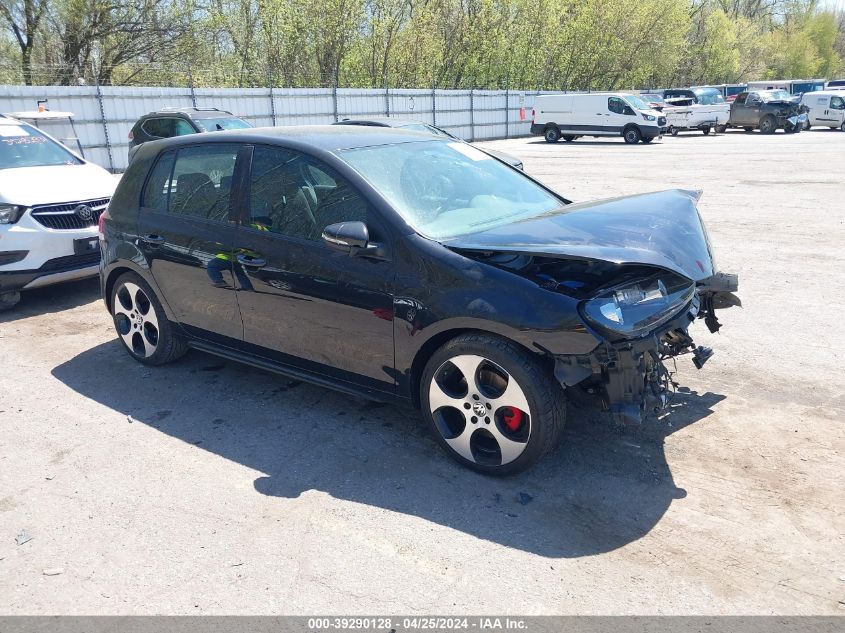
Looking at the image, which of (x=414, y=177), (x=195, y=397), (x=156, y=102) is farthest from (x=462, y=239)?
(x=156, y=102)

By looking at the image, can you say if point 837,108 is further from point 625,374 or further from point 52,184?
point 625,374

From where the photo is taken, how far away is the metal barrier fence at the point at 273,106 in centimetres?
1908

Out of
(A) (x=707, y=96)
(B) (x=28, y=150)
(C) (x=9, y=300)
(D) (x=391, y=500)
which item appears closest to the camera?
(D) (x=391, y=500)

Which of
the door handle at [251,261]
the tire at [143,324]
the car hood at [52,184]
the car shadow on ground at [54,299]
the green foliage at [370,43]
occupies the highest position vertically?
the green foliage at [370,43]

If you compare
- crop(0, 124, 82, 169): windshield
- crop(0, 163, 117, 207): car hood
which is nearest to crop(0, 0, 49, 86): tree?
crop(0, 124, 82, 169): windshield

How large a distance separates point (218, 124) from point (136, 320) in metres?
9.67

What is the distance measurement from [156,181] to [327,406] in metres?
2.09

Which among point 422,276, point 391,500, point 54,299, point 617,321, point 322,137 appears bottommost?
point 54,299

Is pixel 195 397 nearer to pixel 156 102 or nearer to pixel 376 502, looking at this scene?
pixel 376 502

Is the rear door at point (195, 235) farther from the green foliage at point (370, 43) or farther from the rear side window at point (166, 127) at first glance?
the green foliage at point (370, 43)

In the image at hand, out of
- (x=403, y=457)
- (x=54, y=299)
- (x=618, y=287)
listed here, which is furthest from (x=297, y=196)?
(x=54, y=299)

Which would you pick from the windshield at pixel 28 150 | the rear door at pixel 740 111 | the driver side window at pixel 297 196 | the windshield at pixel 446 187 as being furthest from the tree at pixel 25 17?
the rear door at pixel 740 111

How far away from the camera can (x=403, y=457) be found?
3865 mm

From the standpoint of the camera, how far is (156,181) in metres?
5.04
